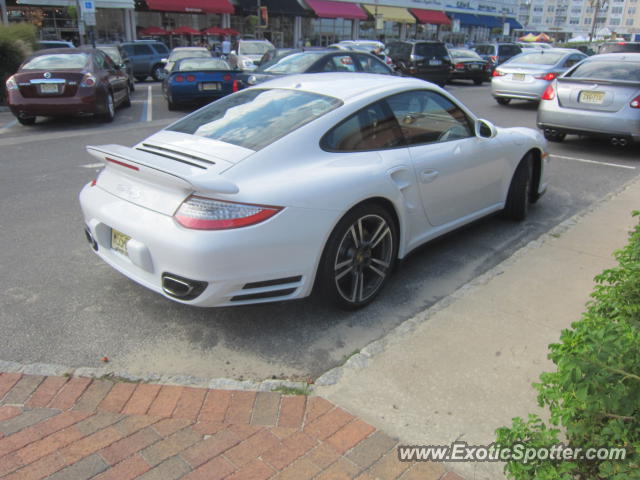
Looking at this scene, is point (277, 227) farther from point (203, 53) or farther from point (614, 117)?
point (203, 53)

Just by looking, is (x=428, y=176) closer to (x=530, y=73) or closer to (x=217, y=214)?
(x=217, y=214)

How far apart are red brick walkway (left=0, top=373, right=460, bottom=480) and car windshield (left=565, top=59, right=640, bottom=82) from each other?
8.59 meters

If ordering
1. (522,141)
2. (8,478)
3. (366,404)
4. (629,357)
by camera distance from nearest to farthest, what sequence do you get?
(629,357) → (8,478) → (366,404) → (522,141)

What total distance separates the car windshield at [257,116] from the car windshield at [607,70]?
7.08 meters

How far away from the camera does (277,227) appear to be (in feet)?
10.0

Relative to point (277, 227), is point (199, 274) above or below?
below

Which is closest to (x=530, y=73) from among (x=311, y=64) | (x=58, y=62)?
(x=311, y=64)

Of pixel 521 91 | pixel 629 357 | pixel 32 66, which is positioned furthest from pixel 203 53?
pixel 629 357

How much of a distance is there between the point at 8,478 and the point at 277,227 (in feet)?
5.54

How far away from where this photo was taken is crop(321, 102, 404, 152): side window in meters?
3.63

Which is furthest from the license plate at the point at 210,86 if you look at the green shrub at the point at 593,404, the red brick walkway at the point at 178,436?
the green shrub at the point at 593,404

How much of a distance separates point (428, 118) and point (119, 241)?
2.50 m

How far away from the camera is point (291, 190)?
10.4ft

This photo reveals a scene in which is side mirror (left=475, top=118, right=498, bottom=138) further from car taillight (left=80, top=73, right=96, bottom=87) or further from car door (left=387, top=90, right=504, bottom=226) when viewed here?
car taillight (left=80, top=73, right=96, bottom=87)
